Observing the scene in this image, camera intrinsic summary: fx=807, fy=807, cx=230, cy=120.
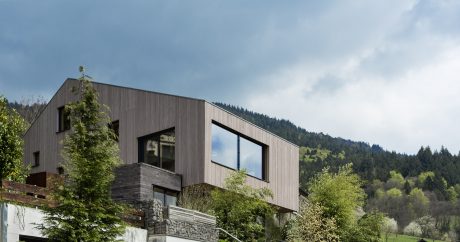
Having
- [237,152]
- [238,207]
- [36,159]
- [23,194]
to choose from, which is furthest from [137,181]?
[36,159]

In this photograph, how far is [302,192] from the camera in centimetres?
4897

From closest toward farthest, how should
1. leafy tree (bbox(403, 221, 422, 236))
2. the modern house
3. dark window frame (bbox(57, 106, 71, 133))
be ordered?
the modern house → dark window frame (bbox(57, 106, 71, 133)) → leafy tree (bbox(403, 221, 422, 236))

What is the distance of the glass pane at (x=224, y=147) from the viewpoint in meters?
35.4

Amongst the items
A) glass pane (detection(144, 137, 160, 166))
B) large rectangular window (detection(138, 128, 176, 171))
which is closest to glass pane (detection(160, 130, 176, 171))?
large rectangular window (detection(138, 128, 176, 171))

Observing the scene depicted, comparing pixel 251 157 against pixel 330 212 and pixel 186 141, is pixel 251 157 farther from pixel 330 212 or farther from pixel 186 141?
pixel 330 212

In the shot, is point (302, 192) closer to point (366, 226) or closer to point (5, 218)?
point (366, 226)

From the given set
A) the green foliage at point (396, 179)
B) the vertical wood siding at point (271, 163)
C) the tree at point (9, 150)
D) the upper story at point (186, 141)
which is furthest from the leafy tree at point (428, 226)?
the tree at point (9, 150)

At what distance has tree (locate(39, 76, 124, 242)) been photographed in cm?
2127

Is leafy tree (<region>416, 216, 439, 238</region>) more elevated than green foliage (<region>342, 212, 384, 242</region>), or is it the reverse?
leafy tree (<region>416, 216, 439, 238</region>)

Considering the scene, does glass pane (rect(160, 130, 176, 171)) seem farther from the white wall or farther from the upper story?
the white wall

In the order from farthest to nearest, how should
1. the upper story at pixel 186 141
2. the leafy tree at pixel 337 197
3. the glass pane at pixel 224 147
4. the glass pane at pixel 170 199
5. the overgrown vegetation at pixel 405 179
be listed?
the overgrown vegetation at pixel 405 179 < the leafy tree at pixel 337 197 < the glass pane at pixel 224 147 < the upper story at pixel 186 141 < the glass pane at pixel 170 199

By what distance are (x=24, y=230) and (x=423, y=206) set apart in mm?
142394

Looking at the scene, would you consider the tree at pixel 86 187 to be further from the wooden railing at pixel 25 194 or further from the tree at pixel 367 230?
the tree at pixel 367 230

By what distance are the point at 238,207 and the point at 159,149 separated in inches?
195
